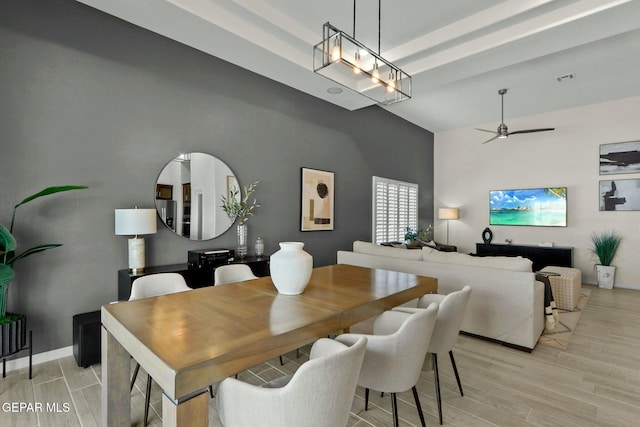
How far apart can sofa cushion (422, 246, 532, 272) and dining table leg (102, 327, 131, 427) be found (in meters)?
2.92

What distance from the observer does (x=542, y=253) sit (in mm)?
5996

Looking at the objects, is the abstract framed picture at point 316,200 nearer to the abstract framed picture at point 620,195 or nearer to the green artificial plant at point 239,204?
the green artificial plant at point 239,204

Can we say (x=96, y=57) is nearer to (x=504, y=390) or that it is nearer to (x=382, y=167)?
(x=504, y=390)

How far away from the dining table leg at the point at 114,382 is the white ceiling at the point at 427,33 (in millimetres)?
2673

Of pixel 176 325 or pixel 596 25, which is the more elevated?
pixel 596 25

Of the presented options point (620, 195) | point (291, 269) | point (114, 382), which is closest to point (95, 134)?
point (114, 382)

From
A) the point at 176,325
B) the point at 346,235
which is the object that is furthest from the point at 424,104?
the point at 176,325

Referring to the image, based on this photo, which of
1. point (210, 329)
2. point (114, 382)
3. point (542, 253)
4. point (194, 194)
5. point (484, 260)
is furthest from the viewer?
point (542, 253)

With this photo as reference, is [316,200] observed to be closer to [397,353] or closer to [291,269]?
[291,269]

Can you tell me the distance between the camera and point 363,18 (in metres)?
3.35

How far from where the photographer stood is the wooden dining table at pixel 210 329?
1103 mm

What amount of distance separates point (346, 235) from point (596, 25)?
156 inches

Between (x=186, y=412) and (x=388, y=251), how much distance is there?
10.1 ft

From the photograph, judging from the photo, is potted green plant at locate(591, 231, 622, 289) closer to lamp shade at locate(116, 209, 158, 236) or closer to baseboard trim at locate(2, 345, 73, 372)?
lamp shade at locate(116, 209, 158, 236)
